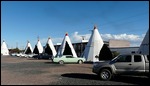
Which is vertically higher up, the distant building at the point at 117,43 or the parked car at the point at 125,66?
the distant building at the point at 117,43

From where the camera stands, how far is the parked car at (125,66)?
13773 millimetres

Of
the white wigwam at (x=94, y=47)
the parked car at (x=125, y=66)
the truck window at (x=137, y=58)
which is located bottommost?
the parked car at (x=125, y=66)

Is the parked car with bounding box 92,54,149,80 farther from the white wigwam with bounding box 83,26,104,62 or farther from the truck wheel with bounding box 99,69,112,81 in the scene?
the white wigwam with bounding box 83,26,104,62

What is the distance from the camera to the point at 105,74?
48.4ft

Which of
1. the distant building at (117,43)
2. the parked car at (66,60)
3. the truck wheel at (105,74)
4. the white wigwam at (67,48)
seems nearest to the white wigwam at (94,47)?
the parked car at (66,60)

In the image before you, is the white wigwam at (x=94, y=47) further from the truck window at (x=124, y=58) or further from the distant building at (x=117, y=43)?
the distant building at (x=117, y=43)

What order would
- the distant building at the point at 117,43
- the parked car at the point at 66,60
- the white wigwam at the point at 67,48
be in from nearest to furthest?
the parked car at the point at 66,60, the white wigwam at the point at 67,48, the distant building at the point at 117,43

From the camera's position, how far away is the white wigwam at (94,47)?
39.2 m

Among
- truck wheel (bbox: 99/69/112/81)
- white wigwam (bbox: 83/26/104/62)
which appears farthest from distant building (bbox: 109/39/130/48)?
truck wheel (bbox: 99/69/112/81)

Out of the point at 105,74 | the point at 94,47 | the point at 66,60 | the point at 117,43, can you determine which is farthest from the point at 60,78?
the point at 117,43

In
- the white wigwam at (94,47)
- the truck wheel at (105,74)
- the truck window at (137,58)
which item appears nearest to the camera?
the truck window at (137,58)

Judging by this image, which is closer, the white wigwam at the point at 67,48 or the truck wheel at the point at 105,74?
the truck wheel at the point at 105,74

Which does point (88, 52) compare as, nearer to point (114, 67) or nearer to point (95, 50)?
point (95, 50)

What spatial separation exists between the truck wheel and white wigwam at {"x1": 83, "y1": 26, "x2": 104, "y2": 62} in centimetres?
2387
